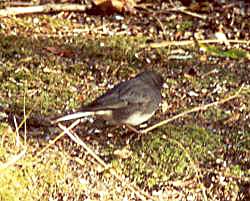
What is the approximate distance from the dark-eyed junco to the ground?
0.12 m

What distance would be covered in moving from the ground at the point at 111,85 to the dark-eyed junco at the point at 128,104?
0.12 m

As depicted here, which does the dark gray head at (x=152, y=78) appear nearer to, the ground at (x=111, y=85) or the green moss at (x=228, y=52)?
the ground at (x=111, y=85)

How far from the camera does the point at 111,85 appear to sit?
4.50 m

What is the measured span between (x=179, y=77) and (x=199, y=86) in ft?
0.53

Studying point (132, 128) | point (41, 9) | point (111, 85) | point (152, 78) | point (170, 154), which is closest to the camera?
point (170, 154)

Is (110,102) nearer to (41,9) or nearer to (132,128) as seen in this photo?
(132,128)

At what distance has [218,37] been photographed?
5.34 m

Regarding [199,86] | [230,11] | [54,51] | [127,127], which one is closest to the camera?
[127,127]

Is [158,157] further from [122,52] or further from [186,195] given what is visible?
[122,52]

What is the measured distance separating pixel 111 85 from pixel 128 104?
2.13 ft

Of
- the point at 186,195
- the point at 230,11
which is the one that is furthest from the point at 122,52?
the point at 186,195

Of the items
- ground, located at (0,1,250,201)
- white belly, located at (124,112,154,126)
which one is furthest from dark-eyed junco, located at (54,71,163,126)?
ground, located at (0,1,250,201)

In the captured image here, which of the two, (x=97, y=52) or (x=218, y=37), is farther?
(x=218, y=37)

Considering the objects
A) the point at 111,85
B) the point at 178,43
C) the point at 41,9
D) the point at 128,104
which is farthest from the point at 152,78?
the point at 41,9
